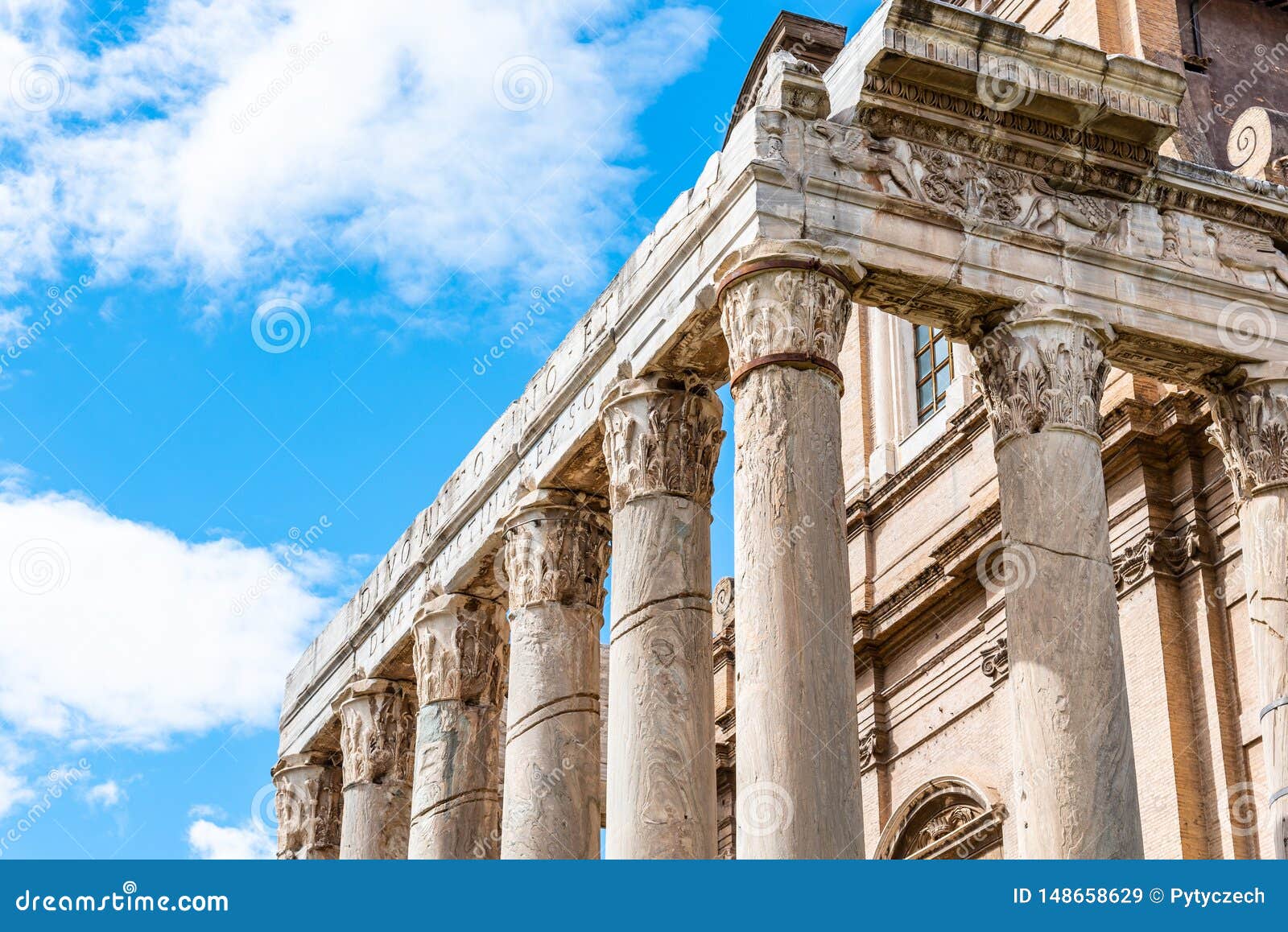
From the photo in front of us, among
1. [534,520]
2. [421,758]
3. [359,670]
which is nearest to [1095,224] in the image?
[534,520]

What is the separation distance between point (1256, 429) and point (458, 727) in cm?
940

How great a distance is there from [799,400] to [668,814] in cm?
373

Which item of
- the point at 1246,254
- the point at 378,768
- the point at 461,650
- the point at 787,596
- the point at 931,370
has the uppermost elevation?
the point at 931,370

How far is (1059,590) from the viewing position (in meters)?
16.1

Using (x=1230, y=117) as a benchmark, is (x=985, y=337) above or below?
below

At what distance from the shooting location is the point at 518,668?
792 inches

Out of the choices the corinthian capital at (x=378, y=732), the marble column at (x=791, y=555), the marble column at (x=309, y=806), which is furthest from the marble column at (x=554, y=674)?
the marble column at (x=309, y=806)

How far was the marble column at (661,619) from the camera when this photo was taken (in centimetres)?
1684

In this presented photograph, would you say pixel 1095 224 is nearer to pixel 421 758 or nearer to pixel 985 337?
pixel 985 337

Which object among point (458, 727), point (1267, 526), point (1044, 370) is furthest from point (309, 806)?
point (1267, 526)

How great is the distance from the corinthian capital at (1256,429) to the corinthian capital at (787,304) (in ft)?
Answer: 13.6

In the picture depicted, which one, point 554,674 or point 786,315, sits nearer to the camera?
point 786,315

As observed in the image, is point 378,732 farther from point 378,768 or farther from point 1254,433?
point 1254,433

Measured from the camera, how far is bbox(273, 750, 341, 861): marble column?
26.6 m
